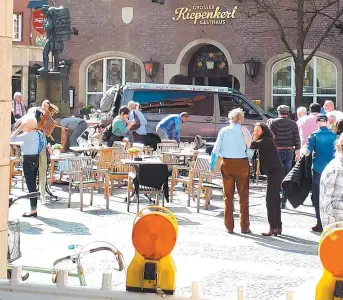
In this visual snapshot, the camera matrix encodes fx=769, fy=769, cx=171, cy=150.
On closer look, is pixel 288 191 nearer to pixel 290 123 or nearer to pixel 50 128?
pixel 290 123

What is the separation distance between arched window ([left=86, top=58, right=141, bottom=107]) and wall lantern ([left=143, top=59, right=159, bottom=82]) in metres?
1.11

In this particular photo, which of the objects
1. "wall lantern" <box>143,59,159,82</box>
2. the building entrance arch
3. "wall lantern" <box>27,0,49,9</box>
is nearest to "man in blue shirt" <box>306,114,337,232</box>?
the building entrance arch

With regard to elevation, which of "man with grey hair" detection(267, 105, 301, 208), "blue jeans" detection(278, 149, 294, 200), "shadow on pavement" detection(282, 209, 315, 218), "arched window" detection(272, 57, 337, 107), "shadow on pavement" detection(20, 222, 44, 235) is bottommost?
"shadow on pavement" detection(20, 222, 44, 235)

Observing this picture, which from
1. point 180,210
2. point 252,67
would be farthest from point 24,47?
point 180,210

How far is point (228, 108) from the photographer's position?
22.6 metres

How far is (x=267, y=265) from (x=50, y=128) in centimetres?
848

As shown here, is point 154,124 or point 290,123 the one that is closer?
point 290,123

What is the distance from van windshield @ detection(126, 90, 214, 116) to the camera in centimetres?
2270

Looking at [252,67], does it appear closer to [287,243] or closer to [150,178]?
[150,178]

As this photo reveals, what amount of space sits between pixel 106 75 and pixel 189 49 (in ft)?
13.4

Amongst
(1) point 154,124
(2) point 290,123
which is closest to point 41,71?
(1) point 154,124

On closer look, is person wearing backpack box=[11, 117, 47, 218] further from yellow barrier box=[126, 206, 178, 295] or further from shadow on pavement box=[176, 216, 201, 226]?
yellow barrier box=[126, 206, 178, 295]

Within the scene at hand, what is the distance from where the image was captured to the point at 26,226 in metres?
11.5

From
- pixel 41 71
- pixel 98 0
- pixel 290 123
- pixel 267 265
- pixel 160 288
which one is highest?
pixel 98 0
